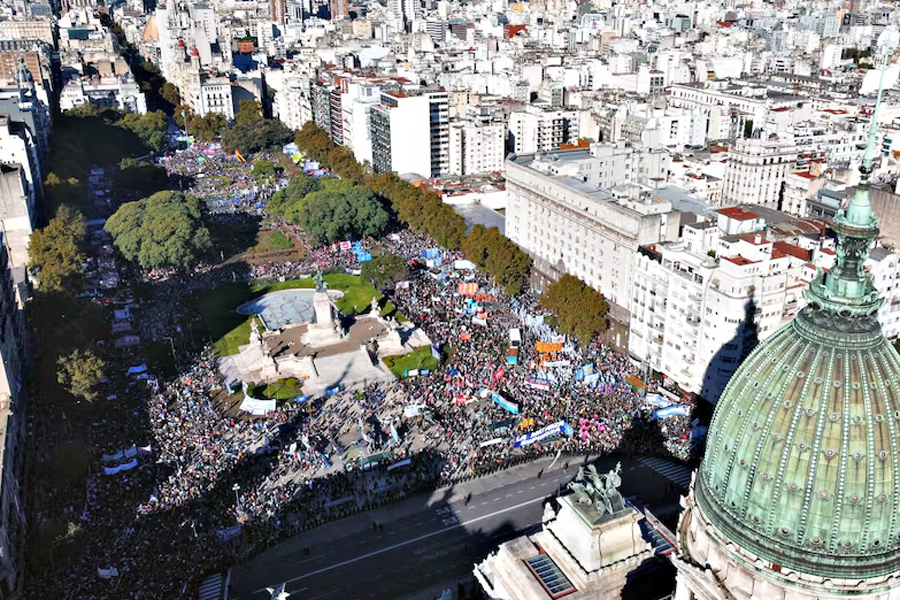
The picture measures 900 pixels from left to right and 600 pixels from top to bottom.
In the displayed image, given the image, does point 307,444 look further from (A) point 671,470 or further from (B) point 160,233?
(B) point 160,233

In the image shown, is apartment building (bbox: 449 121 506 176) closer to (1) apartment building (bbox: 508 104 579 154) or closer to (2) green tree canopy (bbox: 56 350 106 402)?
(1) apartment building (bbox: 508 104 579 154)

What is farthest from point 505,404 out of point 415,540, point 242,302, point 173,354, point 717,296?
point 242,302

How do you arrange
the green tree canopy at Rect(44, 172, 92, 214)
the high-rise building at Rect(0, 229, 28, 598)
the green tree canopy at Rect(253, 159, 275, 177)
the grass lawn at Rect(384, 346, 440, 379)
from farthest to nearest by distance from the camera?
the green tree canopy at Rect(253, 159, 275, 177)
the green tree canopy at Rect(44, 172, 92, 214)
the grass lawn at Rect(384, 346, 440, 379)
the high-rise building at Rect(0, 229, 28, 598)

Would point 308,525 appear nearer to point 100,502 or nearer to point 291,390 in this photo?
point 100,502

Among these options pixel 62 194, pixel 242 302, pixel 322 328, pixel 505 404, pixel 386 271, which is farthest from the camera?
pixel 62 194

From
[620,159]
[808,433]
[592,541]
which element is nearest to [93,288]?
[620,159]

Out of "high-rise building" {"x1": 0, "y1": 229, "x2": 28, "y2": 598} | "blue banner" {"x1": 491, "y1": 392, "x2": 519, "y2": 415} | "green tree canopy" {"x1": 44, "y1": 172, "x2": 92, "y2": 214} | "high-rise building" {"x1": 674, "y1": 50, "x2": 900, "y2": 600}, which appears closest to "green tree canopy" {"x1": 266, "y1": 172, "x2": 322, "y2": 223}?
"green tree canopy" {"x1": 44, "y1": 172, "x2": 92, "y2": 214}

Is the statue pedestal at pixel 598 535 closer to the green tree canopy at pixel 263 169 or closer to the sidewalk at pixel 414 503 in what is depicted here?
the sidewalk at pixel 414 503
